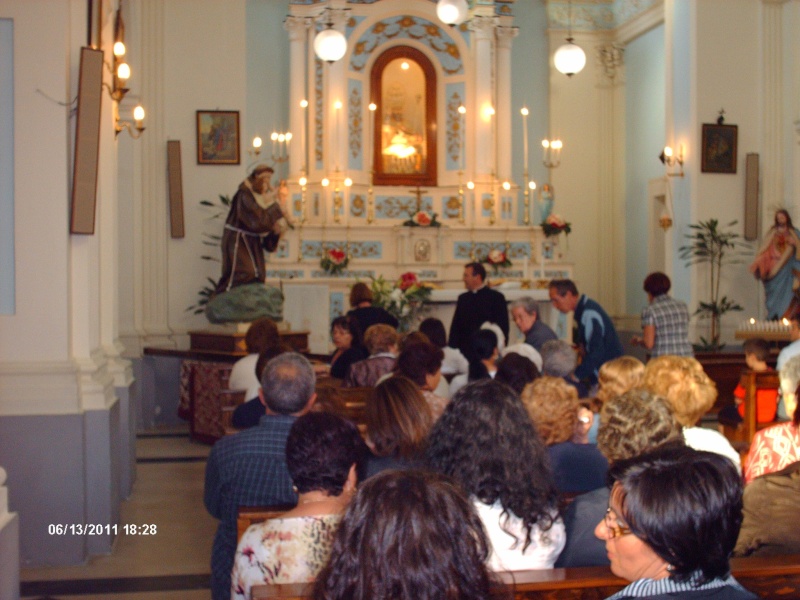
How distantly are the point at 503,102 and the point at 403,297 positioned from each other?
486 cm

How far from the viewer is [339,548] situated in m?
1.68

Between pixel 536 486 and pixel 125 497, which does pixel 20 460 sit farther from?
pixel 536 486

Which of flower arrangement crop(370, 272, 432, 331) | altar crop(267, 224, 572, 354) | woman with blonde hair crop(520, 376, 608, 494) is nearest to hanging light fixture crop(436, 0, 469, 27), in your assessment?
flower arrangement crop(370, 272, 432, 331)

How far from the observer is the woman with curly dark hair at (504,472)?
3090 millimetres

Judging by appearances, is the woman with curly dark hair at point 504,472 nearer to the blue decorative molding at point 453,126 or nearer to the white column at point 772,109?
the white column at point 772,109

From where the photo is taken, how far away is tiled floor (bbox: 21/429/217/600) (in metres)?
5.21

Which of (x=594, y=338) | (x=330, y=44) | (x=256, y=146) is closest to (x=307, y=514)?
(x=594, y=338)

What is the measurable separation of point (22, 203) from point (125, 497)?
8.88 feet

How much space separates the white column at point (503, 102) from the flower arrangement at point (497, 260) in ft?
5.00

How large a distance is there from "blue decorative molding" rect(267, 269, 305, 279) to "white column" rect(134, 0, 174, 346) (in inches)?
74.0

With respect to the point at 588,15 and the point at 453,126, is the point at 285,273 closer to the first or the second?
the point at 453,126

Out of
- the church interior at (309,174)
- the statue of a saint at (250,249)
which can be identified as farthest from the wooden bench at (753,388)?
the statue of a saint at (250,249)

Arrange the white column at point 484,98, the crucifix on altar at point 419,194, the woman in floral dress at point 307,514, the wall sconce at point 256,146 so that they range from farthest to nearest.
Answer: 1. the white column at point 484,98
2. the crucifix on altar at point 419,194
3. the wall sconce at point 256,146
4. the woman in floral dress at point 307,514

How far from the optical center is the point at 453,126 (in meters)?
15.4
